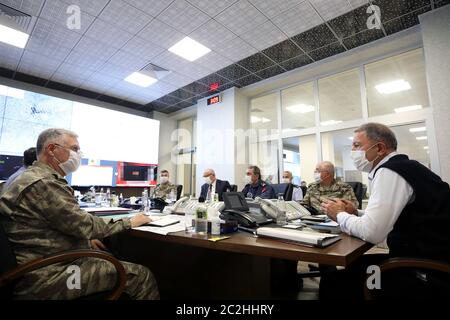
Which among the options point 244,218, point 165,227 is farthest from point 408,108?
point 165,227

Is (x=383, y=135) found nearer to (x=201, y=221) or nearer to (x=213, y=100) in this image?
(x=201, y=221)

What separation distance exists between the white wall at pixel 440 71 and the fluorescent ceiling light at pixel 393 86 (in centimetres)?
92

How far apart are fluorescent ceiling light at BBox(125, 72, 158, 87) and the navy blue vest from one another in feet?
14.9

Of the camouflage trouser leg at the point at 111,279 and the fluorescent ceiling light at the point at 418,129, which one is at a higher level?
the fluorescent ceiling light at the point at 418,129

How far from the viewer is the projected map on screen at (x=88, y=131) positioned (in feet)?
12.9

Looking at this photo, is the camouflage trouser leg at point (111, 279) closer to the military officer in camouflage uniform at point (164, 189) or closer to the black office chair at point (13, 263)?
the black office chair at point (13, 263)

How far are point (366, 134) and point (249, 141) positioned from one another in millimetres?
3932

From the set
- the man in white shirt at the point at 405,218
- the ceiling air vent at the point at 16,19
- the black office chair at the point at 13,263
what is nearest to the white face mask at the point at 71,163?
the black office chair at the point at 13,263

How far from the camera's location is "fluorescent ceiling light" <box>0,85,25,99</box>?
3867 millimetres

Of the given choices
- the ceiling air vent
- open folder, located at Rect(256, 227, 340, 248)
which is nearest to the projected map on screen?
the ceiling air vent

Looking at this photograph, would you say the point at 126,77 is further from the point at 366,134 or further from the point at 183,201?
the point at 366,134

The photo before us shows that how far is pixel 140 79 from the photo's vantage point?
4.71m

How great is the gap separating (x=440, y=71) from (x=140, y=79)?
465 centimetres

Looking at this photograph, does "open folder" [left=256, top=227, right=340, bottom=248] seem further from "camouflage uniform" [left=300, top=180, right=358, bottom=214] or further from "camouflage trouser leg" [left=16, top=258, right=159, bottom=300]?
"camouflage uniform" [left=300, top=180, right=358, bottom=214]
